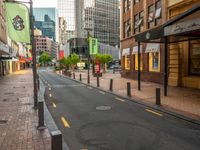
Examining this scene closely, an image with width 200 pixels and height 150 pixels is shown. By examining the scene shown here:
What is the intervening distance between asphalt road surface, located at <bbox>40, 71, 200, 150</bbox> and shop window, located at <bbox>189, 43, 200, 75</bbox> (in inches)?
386

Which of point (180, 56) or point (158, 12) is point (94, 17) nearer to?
point (158, 12)

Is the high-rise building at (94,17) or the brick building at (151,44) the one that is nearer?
the brick building at (151,44)

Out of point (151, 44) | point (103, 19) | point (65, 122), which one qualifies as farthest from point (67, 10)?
point (65, 122)

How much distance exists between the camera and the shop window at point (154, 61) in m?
26.6

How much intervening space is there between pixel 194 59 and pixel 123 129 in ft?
47.3

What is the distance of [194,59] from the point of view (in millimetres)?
21391

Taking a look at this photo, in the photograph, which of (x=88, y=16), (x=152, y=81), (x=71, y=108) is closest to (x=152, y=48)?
(x=152, y=81)

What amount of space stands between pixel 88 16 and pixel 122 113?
121 metres

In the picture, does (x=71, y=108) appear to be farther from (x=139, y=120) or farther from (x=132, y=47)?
(x=132, y=47)

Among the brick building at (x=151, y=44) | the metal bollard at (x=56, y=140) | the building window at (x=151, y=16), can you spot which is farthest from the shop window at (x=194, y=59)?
the metal bollard at (x=56, y=140)

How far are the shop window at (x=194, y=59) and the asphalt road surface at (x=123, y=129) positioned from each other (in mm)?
9812

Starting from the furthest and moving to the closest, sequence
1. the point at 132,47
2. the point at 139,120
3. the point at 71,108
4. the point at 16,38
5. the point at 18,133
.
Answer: the point at 132,47
the point at 71,108
the point at 16,38
the point at 139,120
the point at 18,133

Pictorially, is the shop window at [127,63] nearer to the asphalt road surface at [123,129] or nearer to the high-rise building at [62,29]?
the asphalt road surface at [123,129]

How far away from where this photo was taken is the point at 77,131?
924cm
